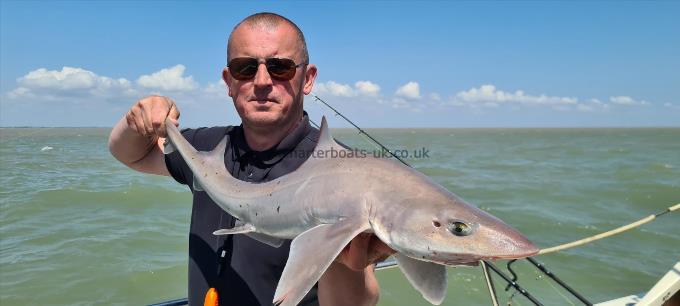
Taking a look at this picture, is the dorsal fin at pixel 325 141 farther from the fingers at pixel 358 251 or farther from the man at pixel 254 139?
the fingers at pixel 358 251

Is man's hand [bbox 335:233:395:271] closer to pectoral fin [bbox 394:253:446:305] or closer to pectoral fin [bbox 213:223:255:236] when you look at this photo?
pectoral fin [bbox 394:253:446:305]

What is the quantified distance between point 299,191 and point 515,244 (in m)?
1.08

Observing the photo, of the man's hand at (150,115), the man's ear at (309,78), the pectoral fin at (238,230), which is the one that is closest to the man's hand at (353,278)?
the pectoral fin at (238,230)

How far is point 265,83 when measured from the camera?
2.71m

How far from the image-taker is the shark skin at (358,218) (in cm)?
177

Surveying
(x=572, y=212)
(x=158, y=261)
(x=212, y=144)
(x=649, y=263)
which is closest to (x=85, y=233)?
(x=158, y=261)

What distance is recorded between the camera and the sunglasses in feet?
9.06

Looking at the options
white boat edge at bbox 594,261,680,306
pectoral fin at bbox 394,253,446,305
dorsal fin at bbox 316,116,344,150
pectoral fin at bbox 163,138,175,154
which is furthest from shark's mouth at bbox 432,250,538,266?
white boat edge at bbox 594,261,680,306

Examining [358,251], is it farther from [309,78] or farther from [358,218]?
[309,78]

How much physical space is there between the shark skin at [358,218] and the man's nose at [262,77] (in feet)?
1.66

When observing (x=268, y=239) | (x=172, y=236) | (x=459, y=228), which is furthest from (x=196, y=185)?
(x=172, y=236)

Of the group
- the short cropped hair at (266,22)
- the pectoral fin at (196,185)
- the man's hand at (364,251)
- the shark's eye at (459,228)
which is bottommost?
the man's hand at (364,251)

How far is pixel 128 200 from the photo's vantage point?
1512 centimetres

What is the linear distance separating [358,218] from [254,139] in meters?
1.18
